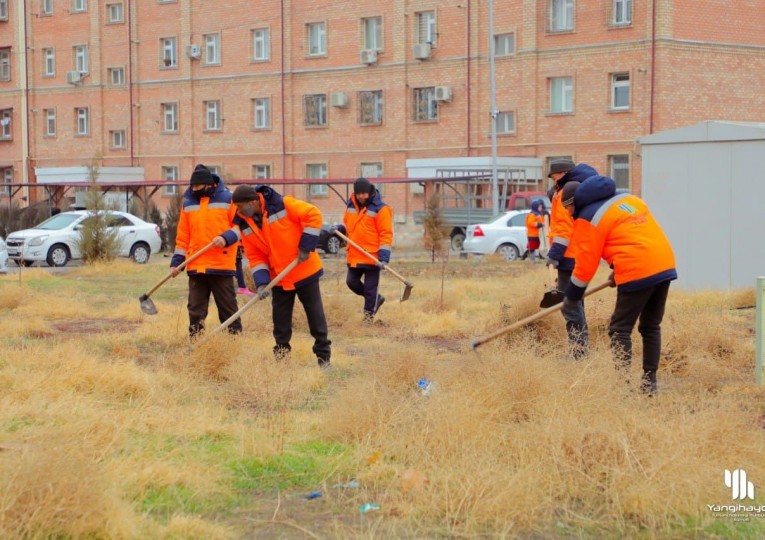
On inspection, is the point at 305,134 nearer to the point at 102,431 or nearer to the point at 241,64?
the point at 241,64

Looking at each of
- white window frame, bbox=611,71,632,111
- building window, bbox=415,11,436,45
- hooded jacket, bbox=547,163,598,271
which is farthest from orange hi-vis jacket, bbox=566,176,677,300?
building window, bbox=415,11,436,45

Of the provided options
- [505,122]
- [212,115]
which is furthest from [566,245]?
[212,115]

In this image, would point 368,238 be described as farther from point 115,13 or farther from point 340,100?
point 115,13

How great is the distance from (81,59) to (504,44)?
69.7 feet

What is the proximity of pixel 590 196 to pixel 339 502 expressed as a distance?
333 centimetres

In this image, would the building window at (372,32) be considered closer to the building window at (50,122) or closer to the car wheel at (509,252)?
the building window at (50,122)

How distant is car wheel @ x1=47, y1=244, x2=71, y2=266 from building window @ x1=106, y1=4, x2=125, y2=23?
2601cm

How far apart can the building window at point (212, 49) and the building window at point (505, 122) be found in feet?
43.3

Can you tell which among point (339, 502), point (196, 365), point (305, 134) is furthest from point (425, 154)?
point (339, 502)

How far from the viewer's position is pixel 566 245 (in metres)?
10.5

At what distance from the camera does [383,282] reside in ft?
66.9

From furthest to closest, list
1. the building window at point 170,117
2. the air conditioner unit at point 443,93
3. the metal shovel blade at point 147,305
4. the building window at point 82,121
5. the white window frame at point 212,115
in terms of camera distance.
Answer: the building window at point 82,121, the building window at point 170,117, the white window frame at point 212,115, the air conditioner unit at point 443,93, the metal shovel blade at point 147,305

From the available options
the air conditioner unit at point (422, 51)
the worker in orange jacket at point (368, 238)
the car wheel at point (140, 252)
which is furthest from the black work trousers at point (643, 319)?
the air conditioner unit at point (422, 51)

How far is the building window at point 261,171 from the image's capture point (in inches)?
1943
